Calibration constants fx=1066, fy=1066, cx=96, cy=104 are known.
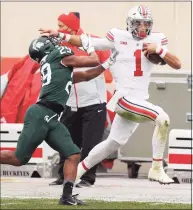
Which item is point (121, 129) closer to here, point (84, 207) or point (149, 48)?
point (149, 48)

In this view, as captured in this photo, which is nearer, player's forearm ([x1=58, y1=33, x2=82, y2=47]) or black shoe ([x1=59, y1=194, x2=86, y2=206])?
black shoe ([x1=59, y1=194, x2=86, y2=206])

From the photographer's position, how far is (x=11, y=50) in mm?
15227

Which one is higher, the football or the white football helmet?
the white football helmet

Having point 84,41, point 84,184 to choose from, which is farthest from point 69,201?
point 84,184

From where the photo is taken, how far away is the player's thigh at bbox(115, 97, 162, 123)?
10.2m

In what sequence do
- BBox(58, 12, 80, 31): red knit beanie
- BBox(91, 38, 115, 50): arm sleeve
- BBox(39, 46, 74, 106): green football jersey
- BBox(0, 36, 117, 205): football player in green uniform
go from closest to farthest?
1. BBox(0, 36, 117, 205): football player in green uniform
2. BBox(39, 46, 74, 106): green football jersey
3. BBox(91, 38, 115, 50): arm sleeve
4. BBox(58, 12, 80, 31): red knit beanie

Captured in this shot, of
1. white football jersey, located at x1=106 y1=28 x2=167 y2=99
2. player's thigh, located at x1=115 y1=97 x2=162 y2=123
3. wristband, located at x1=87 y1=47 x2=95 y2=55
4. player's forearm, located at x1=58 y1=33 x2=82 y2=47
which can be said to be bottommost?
player's thigh, located at x1=115 y1=97 x2=162 y2=123

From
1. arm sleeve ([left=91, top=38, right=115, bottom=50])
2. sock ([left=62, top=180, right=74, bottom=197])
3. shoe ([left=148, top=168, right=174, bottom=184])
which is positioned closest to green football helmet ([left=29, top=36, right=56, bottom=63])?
sock ([left=62, top=180, right=74, bottom=197])

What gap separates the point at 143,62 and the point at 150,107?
1.53 ft

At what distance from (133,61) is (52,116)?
5.13 feet

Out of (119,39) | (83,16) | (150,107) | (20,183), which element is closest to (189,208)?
(150,107)

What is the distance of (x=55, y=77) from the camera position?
9.23m

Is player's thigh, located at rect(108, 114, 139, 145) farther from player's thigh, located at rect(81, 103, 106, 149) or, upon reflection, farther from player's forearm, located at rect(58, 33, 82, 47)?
player's thigh, located at rect(81, 103, 106, 149)

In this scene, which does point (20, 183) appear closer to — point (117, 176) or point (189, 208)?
point (117, 176)
